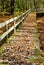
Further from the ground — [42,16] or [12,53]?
[12,53]

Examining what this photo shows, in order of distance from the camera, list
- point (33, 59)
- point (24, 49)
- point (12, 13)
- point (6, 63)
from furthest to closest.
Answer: point (12, 13)
point (24, 49)
point (33, 59)
point (6, 63)

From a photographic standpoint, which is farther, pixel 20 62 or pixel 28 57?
pixel 28 57

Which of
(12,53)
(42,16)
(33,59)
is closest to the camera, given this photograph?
(33,59)

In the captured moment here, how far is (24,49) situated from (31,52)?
0.58m

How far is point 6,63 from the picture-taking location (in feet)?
19.7

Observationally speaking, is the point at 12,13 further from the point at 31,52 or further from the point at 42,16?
the point at 31,52

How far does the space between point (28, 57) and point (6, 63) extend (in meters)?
1.00

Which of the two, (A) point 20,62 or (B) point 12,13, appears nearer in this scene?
(A) point 20,62

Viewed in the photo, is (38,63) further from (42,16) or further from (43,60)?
(42,16)

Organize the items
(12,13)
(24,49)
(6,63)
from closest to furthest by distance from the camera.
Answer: (6,63), (24,49), (12,13)

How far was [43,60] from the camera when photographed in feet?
20.9

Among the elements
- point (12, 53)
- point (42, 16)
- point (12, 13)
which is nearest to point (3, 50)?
point (12, 53)

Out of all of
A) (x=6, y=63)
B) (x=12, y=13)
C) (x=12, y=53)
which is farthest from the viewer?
(x=12, y=13)

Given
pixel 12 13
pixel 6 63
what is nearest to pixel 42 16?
pixel 12 13
